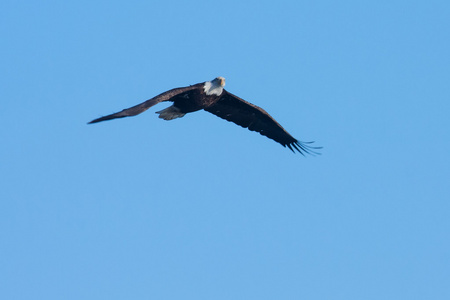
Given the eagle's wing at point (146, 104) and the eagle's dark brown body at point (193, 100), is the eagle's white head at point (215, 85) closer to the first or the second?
the eagle's dark brown body at point (193, 100)

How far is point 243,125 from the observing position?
Result: 1091 inches

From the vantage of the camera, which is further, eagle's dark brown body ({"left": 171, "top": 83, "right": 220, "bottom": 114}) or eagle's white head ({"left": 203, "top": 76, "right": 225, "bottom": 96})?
eagle's white head ({"left": 203, "top": 76, "right": 225, "bottom": 96})

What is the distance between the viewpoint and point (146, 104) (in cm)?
2227

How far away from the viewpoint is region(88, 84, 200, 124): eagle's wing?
21.0 metres

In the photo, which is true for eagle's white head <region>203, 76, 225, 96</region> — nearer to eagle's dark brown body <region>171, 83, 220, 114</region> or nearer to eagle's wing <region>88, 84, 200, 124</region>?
eagle's dark brown body <region>171, 83, 220, 114</region>

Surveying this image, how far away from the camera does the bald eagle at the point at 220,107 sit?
24578 mm

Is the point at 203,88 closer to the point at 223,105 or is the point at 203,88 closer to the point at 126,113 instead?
the point at 223,105

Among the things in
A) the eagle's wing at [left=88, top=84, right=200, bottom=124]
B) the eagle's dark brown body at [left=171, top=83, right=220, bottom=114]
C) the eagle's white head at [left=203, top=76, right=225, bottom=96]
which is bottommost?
the eagle's wing at [left=88, top=84, right=200, bottom=124]

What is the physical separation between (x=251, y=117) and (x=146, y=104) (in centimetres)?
609

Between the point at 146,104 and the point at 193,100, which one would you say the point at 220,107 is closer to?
the point at 193,100

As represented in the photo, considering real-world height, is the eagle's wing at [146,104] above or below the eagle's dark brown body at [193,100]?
below

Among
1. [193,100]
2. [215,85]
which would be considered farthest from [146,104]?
[215,85]

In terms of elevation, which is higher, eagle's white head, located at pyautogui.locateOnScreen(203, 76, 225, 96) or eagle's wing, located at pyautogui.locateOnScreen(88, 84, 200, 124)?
eagle's white head, located at pyautogui.locateOnScreen(203, 76, 225, 96)

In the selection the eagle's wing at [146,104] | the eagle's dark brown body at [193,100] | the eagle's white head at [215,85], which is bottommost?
the eagle's wing at [146,104]
